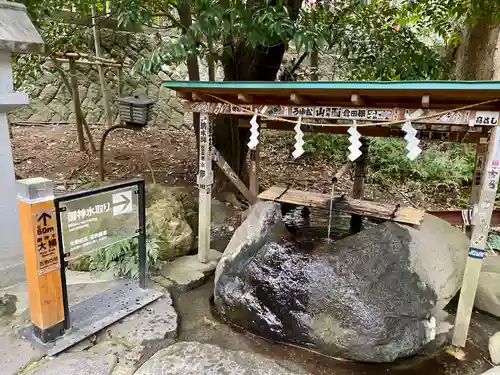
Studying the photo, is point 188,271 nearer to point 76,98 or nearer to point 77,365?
point 77,365

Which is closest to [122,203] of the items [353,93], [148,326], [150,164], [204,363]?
[148,326]

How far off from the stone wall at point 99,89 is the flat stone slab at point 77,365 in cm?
850

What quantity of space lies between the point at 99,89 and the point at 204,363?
34.0 ft

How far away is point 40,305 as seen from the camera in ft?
10.4

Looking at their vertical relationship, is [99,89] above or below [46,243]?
above

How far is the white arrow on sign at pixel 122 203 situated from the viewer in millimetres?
3713

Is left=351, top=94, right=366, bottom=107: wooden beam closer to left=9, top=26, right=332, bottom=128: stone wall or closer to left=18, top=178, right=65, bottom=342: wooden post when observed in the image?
left=18, top=178, right=65, bottom=342: wooden post

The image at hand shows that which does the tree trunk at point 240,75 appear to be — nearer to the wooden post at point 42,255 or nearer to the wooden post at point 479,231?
the wooden post at point 479,231

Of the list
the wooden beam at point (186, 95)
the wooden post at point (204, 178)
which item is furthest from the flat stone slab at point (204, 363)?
the wooden beam at point (186, 95)

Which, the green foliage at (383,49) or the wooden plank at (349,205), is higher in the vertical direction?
the green foliage at (383,49)

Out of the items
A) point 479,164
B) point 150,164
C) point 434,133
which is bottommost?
point 150,164

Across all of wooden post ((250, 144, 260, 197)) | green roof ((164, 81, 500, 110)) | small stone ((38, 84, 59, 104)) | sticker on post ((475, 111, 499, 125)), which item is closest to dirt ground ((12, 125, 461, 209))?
small stone ((38, 84, 59, 104))

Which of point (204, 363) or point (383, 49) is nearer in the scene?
point (204, 363)

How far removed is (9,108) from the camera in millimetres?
3799
